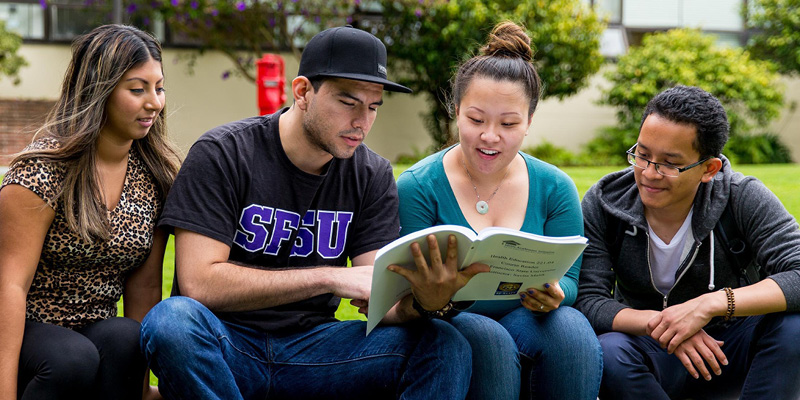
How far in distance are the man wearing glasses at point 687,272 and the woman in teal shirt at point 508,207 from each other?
192mm

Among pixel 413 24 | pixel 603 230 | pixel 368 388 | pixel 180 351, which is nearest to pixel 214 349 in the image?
pixel 180 351

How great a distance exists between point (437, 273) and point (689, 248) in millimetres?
1163

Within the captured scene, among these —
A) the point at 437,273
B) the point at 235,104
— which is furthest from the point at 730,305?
the point at 235,104

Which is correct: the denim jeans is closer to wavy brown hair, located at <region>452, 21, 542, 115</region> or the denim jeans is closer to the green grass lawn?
wavy brown hair, located at <region>452, 21, 542, 115</region>

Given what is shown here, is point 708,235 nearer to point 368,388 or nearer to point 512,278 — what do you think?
point 512,278

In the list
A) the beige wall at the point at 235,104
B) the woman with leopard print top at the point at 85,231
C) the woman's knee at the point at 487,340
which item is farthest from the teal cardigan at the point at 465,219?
the beige wall at the point at 235,104

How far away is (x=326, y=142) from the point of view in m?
2.67

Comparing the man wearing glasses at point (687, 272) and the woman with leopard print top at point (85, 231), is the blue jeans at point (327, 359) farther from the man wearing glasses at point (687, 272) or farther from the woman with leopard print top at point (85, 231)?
the man wearing glasses at point (687, 272)

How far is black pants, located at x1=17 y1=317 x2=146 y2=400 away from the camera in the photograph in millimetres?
2389

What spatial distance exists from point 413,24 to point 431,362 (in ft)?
33.6

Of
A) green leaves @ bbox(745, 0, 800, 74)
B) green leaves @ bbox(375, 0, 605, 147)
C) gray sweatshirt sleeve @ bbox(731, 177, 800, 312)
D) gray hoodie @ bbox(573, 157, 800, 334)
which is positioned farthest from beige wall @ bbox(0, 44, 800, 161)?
gray sweatshirt sleeve @ bbox(731, 177, 800, 312)

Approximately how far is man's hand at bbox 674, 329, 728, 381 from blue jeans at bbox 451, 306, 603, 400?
0.31 metres

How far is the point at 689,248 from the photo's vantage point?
2.99 m

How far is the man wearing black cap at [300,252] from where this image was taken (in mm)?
2508
